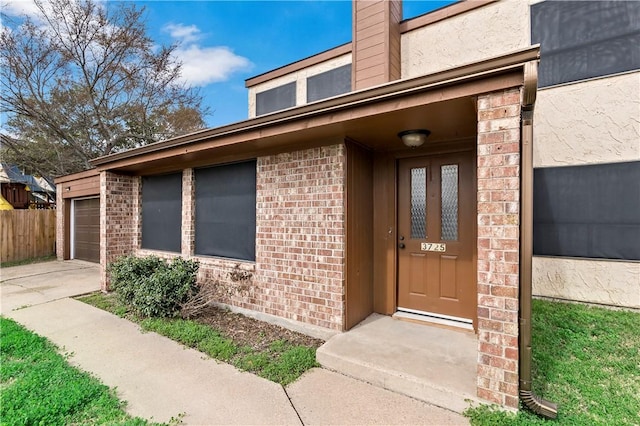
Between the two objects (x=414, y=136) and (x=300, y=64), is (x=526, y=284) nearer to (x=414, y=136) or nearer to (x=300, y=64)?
(x=414, y=136)

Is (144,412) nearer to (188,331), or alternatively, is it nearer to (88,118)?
(188,331)

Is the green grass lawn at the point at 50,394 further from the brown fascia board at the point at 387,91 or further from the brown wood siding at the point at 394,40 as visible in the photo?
the brown wood siding at the point at 394,40

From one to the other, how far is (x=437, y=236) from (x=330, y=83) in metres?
4.75

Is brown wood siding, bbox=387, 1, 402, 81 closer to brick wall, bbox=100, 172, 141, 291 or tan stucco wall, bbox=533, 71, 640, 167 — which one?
tan stucco wall, bbox=533, 71, 640, 167

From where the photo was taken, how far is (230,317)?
15.2 feet

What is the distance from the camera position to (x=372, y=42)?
17.7 ft

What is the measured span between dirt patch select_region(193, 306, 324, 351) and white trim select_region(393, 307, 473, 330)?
1.23 m

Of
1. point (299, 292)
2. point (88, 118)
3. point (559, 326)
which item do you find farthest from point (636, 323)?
point (88, 118)

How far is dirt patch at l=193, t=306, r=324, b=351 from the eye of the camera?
3752 millimetres

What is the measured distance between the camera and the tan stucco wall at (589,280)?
4305 mm

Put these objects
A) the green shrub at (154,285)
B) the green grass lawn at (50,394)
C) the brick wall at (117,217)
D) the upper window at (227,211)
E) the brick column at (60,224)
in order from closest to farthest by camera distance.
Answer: the green grass lawn at (50,394) → the green shrub at (154,285) → the upper window at (227,211) → the brick wall at (117,217) → the brick column at (60,224)

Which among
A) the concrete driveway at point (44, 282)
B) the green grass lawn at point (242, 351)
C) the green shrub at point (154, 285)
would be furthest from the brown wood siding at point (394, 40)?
the concrete driveway at point (44, 282)

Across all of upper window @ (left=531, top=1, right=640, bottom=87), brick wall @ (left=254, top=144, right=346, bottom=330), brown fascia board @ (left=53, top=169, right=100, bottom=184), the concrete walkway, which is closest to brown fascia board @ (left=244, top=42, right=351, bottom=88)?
upper window @ (left=531, top=1, right=640, bottom=87)

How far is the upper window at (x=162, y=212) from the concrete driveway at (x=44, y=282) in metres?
1.68
